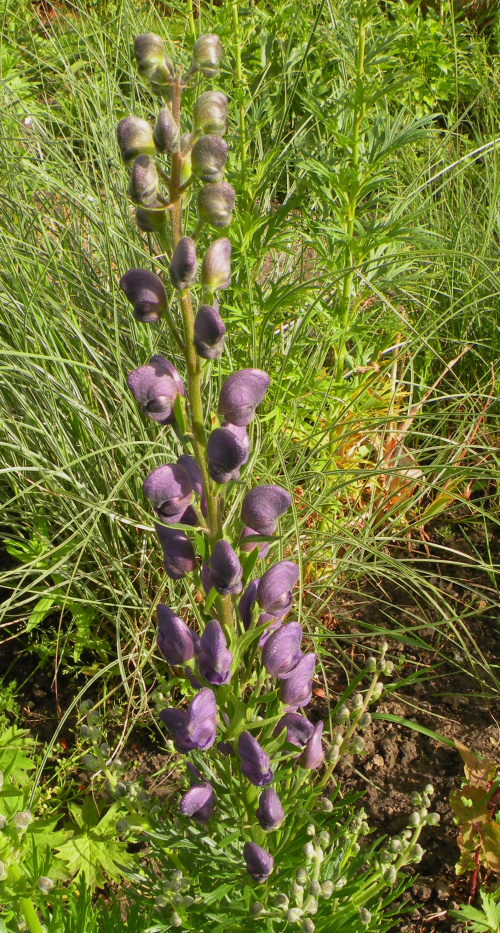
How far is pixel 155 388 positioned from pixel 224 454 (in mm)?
170

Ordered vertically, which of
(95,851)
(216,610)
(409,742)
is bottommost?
(409,742)

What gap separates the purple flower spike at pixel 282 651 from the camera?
1.45 meters

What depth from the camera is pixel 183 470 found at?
133 cm

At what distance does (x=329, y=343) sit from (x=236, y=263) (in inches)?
21.8

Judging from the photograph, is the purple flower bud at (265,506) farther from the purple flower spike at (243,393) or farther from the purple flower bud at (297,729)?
the purple flower bud at (297,729)

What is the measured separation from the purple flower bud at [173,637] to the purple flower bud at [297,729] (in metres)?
0.32

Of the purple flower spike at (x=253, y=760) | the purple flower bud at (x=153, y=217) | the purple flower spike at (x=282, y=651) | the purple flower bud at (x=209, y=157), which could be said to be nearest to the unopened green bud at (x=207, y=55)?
the purple flower bud at (x=209, y=157)

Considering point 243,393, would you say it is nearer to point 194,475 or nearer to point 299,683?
point 194,475

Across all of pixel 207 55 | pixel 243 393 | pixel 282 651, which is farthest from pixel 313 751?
pixel 207 55

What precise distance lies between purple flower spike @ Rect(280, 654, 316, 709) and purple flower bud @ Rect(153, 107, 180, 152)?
1020mm

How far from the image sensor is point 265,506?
1369 mm

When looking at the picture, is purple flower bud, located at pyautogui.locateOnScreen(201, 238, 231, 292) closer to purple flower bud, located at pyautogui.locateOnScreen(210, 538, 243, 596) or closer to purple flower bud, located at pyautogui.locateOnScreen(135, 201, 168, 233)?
purple flower bud, located at pyautogui.locateOnScreen(135, 201, 168, 233)

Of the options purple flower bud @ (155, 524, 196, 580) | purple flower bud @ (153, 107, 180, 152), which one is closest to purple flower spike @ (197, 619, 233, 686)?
purple flower bud @ (155, 524, 196, 580)

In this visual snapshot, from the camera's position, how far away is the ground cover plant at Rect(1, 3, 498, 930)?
1356 mm
